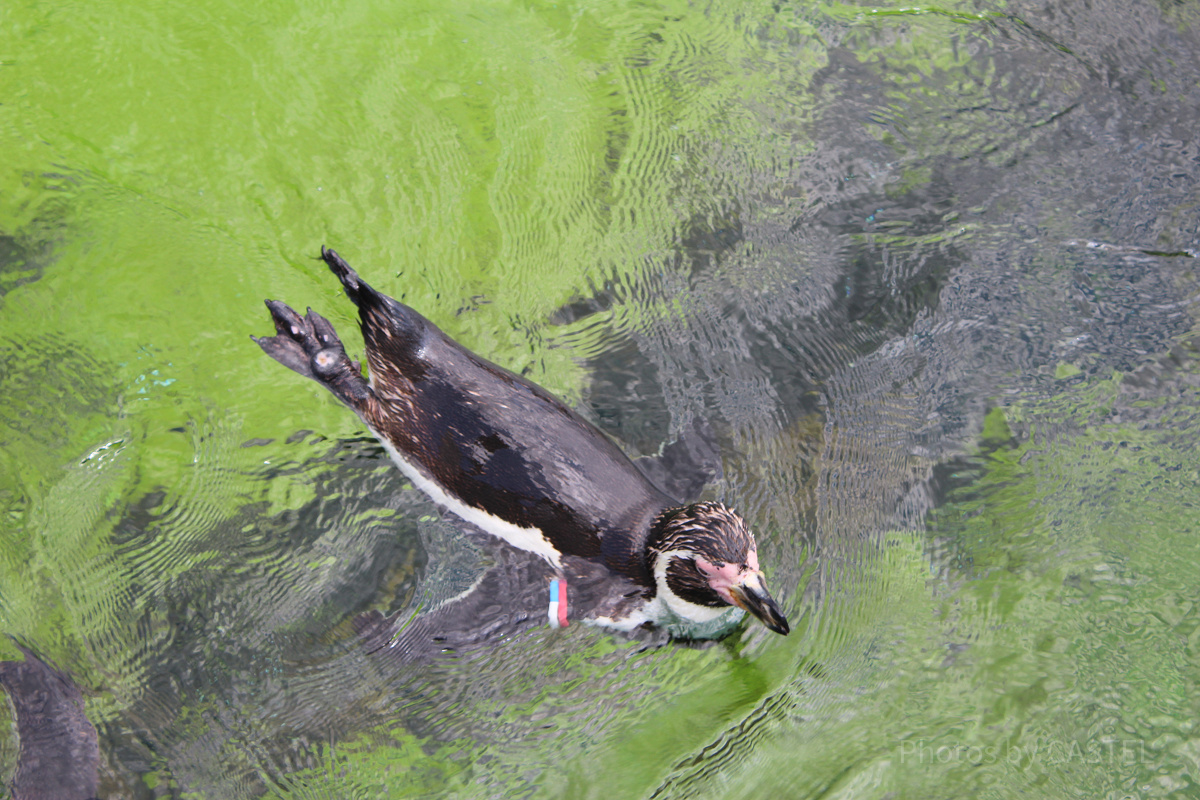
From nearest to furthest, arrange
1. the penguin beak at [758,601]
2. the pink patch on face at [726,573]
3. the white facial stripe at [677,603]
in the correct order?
1. the penguin beak at [758,601]
2. the pink patch on face at [726,573]
3. the white facial stripe at [677,603]

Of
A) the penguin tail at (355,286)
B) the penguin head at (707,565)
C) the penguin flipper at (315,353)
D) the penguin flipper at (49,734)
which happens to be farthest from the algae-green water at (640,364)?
the penguin tail at (355,286)

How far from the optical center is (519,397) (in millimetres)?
3357

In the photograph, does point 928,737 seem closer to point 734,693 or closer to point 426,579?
point 734,693

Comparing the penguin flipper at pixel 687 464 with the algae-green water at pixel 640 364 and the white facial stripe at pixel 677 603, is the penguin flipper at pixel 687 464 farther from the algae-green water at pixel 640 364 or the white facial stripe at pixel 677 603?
the white facial stripe at pixel 677 603

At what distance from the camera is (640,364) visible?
3.95 m

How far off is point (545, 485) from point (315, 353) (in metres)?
1.18

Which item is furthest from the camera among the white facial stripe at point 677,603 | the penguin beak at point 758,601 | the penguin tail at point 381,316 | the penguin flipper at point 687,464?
the penguin flipper at point 687,464

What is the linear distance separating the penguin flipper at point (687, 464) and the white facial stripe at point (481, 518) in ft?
1.78

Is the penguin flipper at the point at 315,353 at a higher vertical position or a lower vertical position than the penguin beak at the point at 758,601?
higher

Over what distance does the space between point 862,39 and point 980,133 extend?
85cm

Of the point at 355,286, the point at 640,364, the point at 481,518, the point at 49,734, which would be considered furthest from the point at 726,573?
the point at 49,734

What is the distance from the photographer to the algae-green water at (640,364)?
3203 millimetres

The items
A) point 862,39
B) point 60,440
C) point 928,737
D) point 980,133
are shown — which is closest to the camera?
point 928,737

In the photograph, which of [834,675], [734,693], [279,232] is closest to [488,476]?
[734,693]
